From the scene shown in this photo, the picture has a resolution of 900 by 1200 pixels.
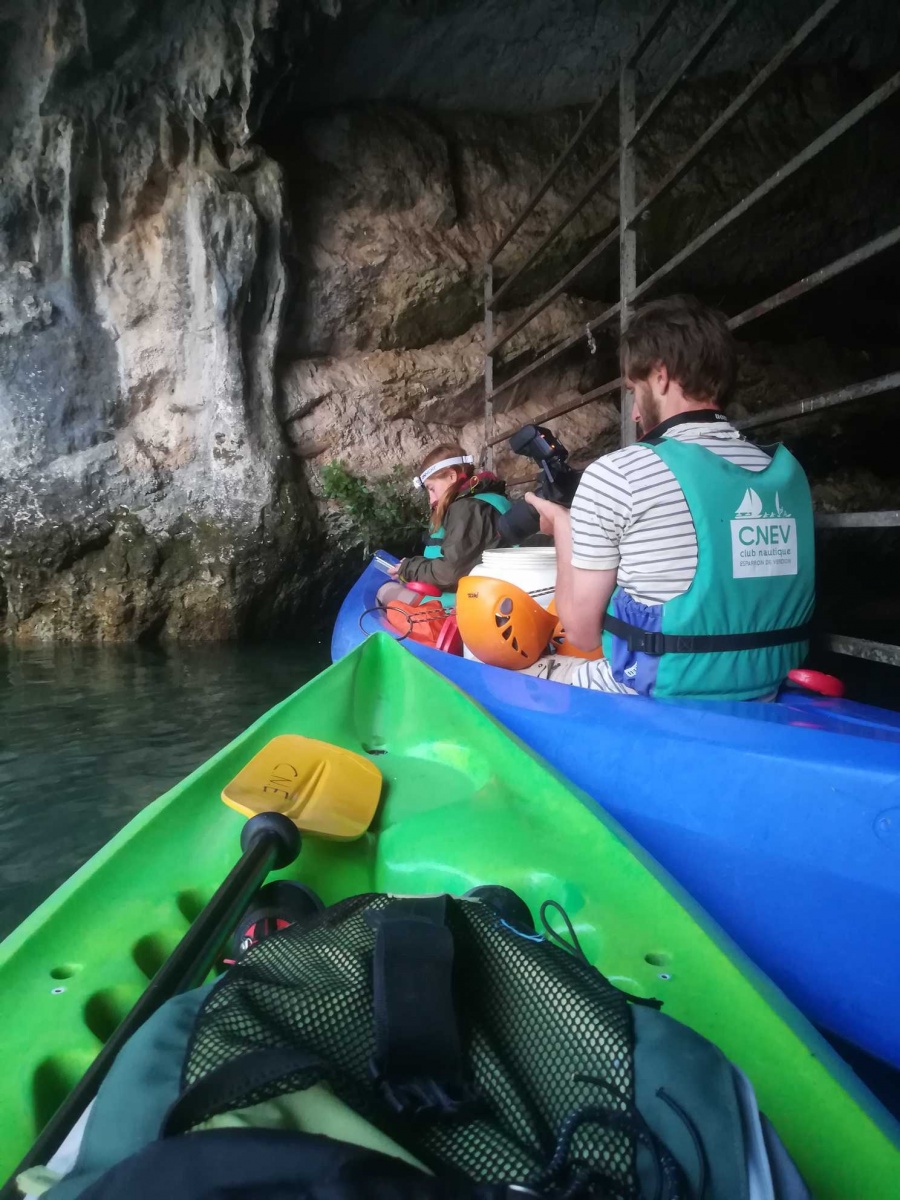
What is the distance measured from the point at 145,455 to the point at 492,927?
559cm

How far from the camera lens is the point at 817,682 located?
1.45 meters

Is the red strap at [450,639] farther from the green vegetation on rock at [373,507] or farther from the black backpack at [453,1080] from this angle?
the green vegetation on rock at [373,507]

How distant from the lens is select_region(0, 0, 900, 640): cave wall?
4793 millimetres

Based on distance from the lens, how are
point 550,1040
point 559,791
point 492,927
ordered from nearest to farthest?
point 550,1040 < point 492,927 < point 559,791

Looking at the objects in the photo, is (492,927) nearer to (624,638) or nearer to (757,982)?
(757,982)

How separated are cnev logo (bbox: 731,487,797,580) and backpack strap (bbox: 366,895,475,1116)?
929 mm

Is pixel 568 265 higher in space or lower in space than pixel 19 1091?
higher

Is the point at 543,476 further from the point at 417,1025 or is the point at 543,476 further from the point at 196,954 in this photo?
the point at 417,1025

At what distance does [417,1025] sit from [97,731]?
8.44 feet

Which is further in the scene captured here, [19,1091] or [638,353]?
[638,353]

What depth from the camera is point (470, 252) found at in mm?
5824

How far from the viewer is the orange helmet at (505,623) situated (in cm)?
191

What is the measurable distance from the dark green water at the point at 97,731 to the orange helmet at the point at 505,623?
1099 mm

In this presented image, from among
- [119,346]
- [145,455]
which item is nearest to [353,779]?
[145,455]
